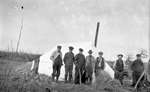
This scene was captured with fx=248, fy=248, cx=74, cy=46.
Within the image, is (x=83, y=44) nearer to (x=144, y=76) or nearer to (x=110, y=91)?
(x=144, y=76)

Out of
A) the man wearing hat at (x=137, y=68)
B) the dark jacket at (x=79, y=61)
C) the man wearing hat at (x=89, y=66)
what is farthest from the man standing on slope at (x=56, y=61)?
the man wearing hat at (x=137, y=68)

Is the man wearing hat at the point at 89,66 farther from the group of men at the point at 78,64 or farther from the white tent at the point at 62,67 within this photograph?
the white tent at the point at 62,67

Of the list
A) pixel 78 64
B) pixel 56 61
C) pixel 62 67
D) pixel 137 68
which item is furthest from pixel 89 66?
pixel 62 67

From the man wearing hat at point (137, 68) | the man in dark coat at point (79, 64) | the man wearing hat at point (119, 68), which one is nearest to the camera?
the man in dark coat at point (79, 64)

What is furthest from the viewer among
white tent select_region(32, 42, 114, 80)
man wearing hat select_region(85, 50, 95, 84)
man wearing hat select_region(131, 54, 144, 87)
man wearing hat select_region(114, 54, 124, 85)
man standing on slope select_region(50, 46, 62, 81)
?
white tent select_region(32, 42, 114, 80)

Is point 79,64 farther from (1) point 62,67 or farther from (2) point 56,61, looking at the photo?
(1) point 62,67

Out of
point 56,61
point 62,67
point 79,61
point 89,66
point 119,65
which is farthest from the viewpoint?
point 62,67

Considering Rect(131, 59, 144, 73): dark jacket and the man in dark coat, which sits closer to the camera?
the man in dark coat

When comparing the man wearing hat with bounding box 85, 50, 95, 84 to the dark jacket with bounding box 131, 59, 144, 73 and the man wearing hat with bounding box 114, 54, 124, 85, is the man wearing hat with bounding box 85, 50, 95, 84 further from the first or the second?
the dark jacket with bounding box 131, 59, 144, 73

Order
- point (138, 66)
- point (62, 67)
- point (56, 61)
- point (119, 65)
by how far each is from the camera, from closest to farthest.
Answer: point (56, 61) → point (138, 66) → point (119, 65) → point (62, 67)

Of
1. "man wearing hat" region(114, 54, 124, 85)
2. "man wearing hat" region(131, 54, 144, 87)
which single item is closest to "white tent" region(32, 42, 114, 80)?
"man wearing hat" region(114, 54, 124, 85)

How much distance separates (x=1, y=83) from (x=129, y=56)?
21731 mm

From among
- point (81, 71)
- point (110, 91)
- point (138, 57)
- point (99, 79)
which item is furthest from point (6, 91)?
point (138, 57)

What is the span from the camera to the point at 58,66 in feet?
32.8
